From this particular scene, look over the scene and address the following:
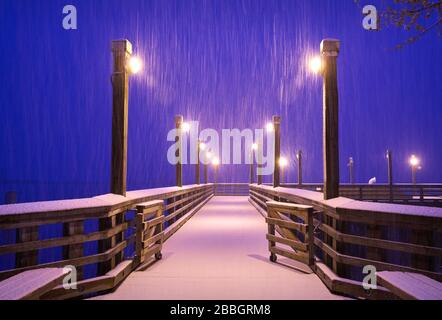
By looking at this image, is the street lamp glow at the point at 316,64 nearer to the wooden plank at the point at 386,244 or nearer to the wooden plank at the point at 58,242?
the wooden plank at the point at 386,244

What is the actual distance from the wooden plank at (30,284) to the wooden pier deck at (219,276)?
3.85ft

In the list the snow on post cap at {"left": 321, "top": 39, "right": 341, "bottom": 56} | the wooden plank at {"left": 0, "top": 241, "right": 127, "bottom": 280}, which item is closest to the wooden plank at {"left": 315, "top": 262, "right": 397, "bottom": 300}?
the wooden plank at {"left": 0, "top": 241, "right": 127, "bottom": 280}

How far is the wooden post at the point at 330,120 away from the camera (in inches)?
259

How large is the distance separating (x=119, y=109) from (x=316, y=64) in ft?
11.2

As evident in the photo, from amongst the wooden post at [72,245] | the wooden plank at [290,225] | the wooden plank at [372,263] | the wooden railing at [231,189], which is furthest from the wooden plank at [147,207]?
the wooden railing at [231,189]

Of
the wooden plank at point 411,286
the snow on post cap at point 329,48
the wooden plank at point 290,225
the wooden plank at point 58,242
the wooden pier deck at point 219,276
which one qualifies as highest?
the snow on post cap at point 329,48

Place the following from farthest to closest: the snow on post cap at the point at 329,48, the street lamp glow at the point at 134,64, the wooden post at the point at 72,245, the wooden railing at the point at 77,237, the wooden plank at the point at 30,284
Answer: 1. the street lamp glow at the point at 134,64
2. the snow on post cap at the point at 329,48
3. the wooden post at the point at 72,245
4. the wooden railing at the point at 77,237
5. the wooden plank at the point at 30,284

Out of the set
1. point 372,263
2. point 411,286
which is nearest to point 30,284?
point 411,286

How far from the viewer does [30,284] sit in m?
3.58

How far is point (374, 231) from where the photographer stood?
194 inches

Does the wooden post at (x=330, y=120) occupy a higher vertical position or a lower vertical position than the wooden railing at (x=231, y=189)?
higher
